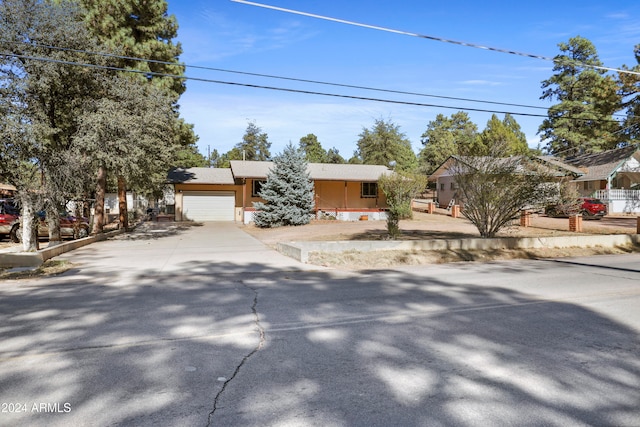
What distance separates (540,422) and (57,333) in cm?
564

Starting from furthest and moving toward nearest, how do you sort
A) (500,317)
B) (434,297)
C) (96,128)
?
(96,128) → (434,297) → (500,317)

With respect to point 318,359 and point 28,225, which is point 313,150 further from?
point 318,359

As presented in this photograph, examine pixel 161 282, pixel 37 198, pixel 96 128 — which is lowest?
pixel 161 282

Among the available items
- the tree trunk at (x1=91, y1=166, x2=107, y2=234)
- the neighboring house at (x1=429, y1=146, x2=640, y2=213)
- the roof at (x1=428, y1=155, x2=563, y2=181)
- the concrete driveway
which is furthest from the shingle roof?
the roof at (x1=428, y1=155, x2=563, y2=181)

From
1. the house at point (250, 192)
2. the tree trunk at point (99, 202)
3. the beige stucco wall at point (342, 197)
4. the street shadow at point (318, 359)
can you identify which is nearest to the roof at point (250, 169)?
the house at point (250, 192)

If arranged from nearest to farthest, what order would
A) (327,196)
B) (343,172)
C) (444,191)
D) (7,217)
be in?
(7,217) → (327,196) → (343,172) → (444,191)

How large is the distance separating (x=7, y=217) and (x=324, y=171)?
2139cm

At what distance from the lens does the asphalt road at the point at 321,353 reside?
11.0 feet

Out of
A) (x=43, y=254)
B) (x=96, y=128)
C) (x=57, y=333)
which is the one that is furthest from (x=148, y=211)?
(x=57, y=333)

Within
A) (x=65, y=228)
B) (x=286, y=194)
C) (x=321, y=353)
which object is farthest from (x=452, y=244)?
(x=65, y=228)

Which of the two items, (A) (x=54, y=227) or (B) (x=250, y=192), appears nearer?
(A) (x=54, y=227)

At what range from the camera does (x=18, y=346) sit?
194 inches

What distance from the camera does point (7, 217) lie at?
719 inches

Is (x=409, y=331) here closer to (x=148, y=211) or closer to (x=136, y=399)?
(x=136, y=399)
